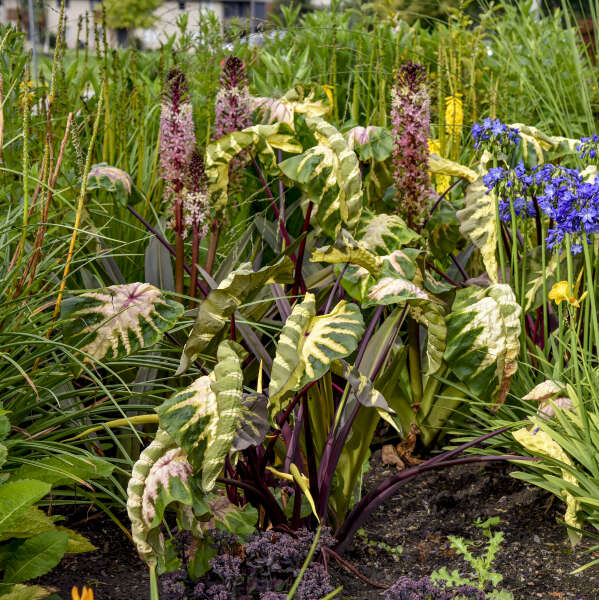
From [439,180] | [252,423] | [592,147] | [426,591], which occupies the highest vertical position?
[592,147]

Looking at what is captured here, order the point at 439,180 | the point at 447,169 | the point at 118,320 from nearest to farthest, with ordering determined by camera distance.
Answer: the point at 118,320, the point at 447,169, the point at 439,180

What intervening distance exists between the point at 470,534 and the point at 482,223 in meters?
1.01

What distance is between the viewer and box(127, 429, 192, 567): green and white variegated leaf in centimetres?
157

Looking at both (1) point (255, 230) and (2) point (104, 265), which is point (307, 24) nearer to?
(1) point (255, 230)

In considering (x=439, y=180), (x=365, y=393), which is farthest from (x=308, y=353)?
(x=439, y=180)

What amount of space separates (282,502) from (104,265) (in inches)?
38.8

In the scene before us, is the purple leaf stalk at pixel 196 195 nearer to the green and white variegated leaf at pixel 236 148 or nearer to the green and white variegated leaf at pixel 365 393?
the green and white variegated leaf at pixel 236 148

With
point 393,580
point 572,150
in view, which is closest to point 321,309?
point 393,580

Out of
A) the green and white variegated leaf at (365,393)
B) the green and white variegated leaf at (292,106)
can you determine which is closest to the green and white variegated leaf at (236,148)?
the green and white variegated leaf at (292,106)

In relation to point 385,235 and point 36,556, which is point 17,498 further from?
point 385,235

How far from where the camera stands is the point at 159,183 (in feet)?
10.6

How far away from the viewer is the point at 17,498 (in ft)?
4.97

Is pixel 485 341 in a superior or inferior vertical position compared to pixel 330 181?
inferior

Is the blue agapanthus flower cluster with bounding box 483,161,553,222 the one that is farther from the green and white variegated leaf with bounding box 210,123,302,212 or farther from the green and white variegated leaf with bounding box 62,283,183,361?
the green and white variegated leaf with bounding box 62,283,183,361
